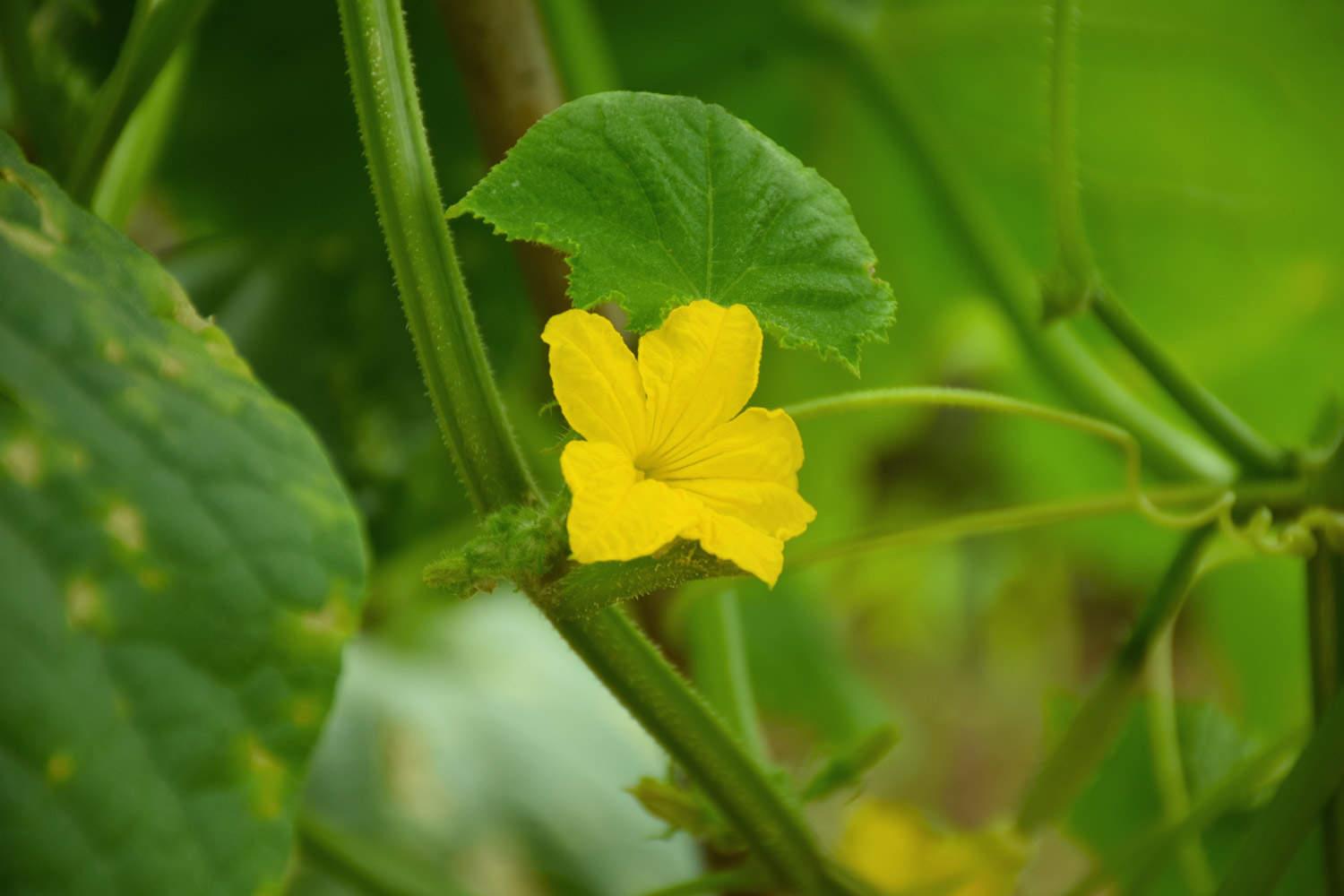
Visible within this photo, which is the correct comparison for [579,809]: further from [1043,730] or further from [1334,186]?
[1334,186]

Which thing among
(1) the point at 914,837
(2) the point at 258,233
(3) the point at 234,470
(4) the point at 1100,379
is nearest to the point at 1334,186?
(4) the point at 1100,379

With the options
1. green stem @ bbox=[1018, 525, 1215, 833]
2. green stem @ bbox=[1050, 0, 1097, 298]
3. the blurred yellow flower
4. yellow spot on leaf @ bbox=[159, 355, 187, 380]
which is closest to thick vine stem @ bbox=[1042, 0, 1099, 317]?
green stem @ bbox=[1050, 0, 1097, 298]

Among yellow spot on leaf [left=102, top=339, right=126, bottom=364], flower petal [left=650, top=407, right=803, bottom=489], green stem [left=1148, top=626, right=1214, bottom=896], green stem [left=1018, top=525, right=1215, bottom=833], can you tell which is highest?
yellow spot on leaf [left=102, top=339, right=126, bottom=364]

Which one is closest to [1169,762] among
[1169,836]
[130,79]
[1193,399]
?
[1169,836]

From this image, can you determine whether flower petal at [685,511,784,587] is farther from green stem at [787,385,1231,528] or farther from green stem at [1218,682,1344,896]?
green stem at [1218,682,1344,896]

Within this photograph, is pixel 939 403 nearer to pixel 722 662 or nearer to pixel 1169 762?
pixel 722 662

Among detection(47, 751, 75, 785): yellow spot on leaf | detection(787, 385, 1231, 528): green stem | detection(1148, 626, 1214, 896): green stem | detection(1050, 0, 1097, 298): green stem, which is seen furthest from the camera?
detection(1148, 626, 1214, 896): green stem
